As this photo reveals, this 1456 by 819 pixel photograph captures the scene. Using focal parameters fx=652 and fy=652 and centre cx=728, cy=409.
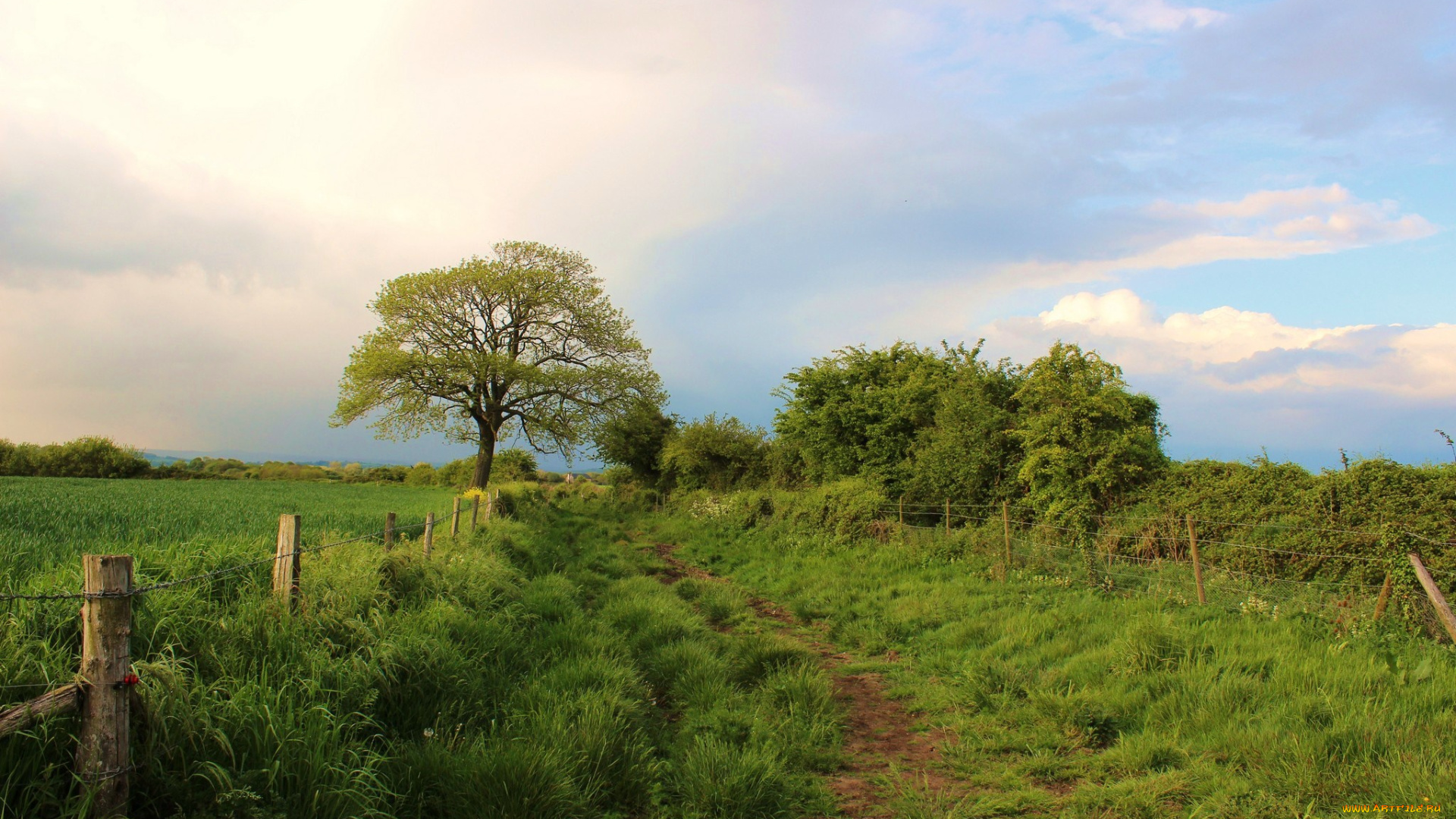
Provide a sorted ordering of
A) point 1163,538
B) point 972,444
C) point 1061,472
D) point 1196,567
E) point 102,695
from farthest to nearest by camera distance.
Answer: point 972,444 < point 1061,472 < point 1163,538 < point 1196,567 < point 102,695

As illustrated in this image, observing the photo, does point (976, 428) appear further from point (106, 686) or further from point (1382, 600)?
point (106, 686)

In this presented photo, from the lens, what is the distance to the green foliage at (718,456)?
80.7 feet

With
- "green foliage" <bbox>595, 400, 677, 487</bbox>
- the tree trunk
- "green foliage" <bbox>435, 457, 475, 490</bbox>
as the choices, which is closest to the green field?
the tree trunk

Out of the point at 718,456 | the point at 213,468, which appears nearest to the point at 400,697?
the point at 718,456

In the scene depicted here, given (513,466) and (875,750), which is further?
(513,466)

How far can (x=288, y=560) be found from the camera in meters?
4.93

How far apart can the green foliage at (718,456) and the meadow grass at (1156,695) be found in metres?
14.7

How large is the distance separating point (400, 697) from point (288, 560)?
141cm

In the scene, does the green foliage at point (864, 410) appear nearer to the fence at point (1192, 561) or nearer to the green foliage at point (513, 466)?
the fence at point (1192, 561)

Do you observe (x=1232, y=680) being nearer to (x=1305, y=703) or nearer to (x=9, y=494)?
(x=1305, y=703)

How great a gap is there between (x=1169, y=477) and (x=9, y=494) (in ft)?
60.6

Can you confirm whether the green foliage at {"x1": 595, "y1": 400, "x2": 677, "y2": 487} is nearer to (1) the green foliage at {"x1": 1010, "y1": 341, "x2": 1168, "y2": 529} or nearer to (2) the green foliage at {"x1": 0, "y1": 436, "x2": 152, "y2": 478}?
(1) the green foliage at {"x1": 1010, "y1": 341, "x2": 1168, "y2": 529}

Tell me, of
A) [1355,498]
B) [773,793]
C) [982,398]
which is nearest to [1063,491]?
[982,398]

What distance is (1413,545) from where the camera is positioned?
684cm
